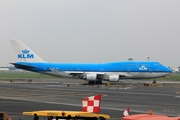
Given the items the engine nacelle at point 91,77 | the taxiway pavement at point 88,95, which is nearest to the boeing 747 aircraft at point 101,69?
the engine nacelle at point 91,77

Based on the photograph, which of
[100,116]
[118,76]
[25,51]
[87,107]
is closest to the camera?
[100,116]

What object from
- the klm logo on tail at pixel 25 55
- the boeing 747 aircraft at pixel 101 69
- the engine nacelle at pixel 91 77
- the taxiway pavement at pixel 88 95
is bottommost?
the taxiway pavement at pixel 88 95

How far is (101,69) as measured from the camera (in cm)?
6538

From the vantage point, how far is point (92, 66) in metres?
65.6

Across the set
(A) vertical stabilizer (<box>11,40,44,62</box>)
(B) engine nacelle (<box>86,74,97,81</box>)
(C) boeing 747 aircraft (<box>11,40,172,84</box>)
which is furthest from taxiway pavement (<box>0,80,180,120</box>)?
(A) vertical stabilizer (<box>11,40,44,62</box>)

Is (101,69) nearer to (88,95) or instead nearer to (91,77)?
(91,77)

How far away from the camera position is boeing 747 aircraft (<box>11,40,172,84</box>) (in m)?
64.3

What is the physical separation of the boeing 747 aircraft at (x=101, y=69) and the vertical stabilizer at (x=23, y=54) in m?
0.27

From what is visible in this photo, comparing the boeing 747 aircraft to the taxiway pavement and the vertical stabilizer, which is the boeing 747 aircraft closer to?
the vertical stabilizer

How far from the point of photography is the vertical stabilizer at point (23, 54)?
67062mm

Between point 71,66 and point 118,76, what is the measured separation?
8445 millimetres

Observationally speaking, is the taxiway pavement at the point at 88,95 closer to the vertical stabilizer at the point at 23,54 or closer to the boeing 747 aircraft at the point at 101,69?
the boeing 747 aircraft at the point at 101,69

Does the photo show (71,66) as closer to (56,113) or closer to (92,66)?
(92,66)

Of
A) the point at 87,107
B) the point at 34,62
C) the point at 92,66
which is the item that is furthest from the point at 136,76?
the point at 87,107
